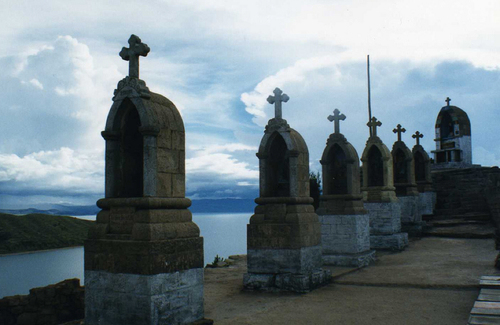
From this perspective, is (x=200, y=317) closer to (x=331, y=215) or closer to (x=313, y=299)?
(x=313, y=299)

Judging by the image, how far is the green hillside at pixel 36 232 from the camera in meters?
33.3

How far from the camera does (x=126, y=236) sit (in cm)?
535

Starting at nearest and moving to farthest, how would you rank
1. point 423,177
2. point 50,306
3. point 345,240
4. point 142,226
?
point 142,226, point 50,306, point 345,240, point 423,177

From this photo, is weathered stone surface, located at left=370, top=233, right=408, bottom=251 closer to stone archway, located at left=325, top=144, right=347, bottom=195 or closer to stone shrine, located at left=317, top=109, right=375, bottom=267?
stone shrine, located at left=317, top=109, right=375, bottom=267

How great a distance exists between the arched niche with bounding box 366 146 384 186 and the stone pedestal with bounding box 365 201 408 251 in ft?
2.62

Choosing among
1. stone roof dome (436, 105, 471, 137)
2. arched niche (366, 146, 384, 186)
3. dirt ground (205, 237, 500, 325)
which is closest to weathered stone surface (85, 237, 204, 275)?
dirt ground (205, 237, 500, 325)

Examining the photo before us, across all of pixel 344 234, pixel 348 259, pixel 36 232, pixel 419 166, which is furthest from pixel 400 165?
pixel 36 232

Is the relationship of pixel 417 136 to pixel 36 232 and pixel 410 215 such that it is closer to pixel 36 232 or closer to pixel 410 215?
pixel 410 215

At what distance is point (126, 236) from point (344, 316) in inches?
129

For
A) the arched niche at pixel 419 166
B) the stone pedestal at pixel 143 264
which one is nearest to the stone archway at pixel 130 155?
the stone pedestal at pixel 143 264

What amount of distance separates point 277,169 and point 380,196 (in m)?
6.14

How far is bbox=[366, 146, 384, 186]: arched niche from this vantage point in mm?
14133

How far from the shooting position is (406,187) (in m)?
17.0

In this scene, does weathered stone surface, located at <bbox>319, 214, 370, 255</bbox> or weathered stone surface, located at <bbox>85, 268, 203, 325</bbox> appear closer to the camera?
weathered stone surface, located at <bbox>85, 268, 203, 325</bbox>
